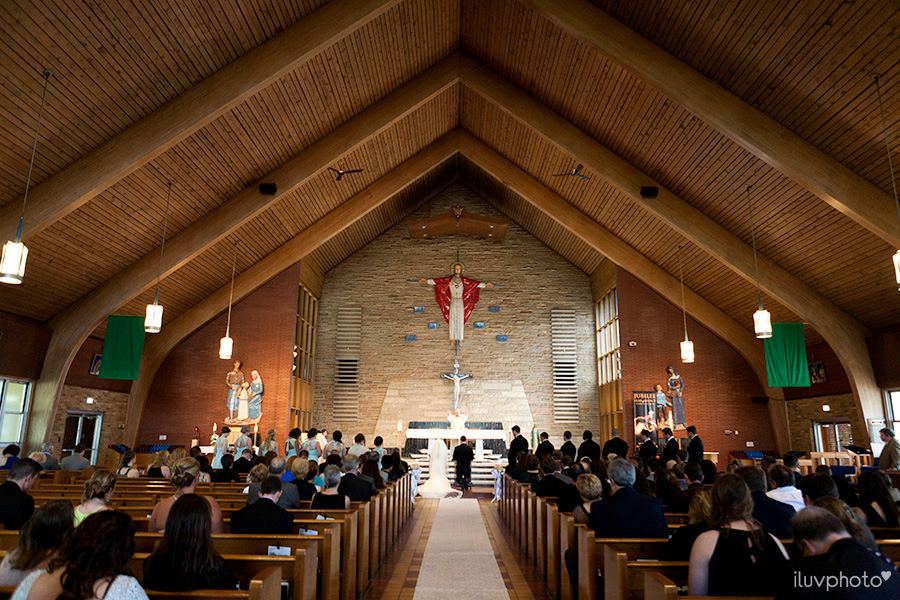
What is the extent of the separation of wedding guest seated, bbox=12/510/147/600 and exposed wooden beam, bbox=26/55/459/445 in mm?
9752

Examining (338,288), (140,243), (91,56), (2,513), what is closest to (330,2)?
(91,56)

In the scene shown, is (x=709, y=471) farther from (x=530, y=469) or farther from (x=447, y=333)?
(x=447, y=333)

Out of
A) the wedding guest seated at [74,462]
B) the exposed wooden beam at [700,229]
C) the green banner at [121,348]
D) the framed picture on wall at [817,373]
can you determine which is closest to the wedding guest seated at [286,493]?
the wedding guest seated at [74,462]

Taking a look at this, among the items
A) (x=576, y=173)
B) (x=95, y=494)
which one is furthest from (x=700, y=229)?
(x=95, y=494)

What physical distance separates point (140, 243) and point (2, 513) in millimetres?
8053

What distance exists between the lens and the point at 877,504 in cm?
361

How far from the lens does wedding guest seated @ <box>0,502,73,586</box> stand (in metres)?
2.30

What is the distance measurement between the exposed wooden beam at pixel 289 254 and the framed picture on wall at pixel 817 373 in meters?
8.87

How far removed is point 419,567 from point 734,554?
3904 millimetres

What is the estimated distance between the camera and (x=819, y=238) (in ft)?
31.2

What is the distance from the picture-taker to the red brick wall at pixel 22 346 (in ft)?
32.5

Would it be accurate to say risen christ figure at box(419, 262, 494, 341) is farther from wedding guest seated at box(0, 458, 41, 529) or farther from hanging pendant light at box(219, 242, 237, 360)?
wedding guest seated at box(0, 458, 41, 529)

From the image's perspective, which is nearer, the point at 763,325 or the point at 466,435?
the point at 763,325

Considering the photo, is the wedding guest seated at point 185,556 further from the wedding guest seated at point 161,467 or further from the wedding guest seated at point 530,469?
the wedding guest seated at point 530,469
